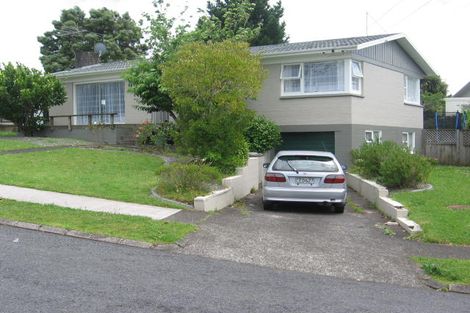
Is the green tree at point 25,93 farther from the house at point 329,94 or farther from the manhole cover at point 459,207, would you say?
the manhole cover at point 459,207

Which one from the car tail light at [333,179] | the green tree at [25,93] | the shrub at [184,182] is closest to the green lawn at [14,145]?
the green tree at [25,93]

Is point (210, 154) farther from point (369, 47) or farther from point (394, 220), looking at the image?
point (369, 47)

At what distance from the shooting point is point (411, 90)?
A: 24703 millimetres

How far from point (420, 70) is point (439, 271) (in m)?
20.4

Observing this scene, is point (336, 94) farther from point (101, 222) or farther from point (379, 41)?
point (101, 222)

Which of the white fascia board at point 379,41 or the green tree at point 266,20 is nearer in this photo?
the white fascia board at point 379,41

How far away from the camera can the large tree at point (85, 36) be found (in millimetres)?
46281

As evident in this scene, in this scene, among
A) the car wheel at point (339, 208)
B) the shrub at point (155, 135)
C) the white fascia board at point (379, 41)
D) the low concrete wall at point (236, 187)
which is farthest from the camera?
the shrub at point (155, 135)

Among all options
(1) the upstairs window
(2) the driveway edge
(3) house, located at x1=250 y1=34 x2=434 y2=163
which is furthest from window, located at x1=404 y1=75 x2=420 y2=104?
(2) the driveway edge

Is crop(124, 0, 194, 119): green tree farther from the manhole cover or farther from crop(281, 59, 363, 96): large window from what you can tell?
the manhole cover

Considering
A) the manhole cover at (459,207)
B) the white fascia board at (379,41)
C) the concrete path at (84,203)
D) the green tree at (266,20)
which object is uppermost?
the green tree at (266,20)

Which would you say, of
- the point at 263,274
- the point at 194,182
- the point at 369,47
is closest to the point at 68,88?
the point at 369,47

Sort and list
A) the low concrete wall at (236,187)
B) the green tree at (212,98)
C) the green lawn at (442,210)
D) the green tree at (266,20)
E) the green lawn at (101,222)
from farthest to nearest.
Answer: the green tree at (266,20) → the green tree at (212,98) → the low concrete wall at (236,187) → the green lawn at (442,210) → the green lawn at (101,222)

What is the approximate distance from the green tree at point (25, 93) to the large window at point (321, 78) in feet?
35.8
